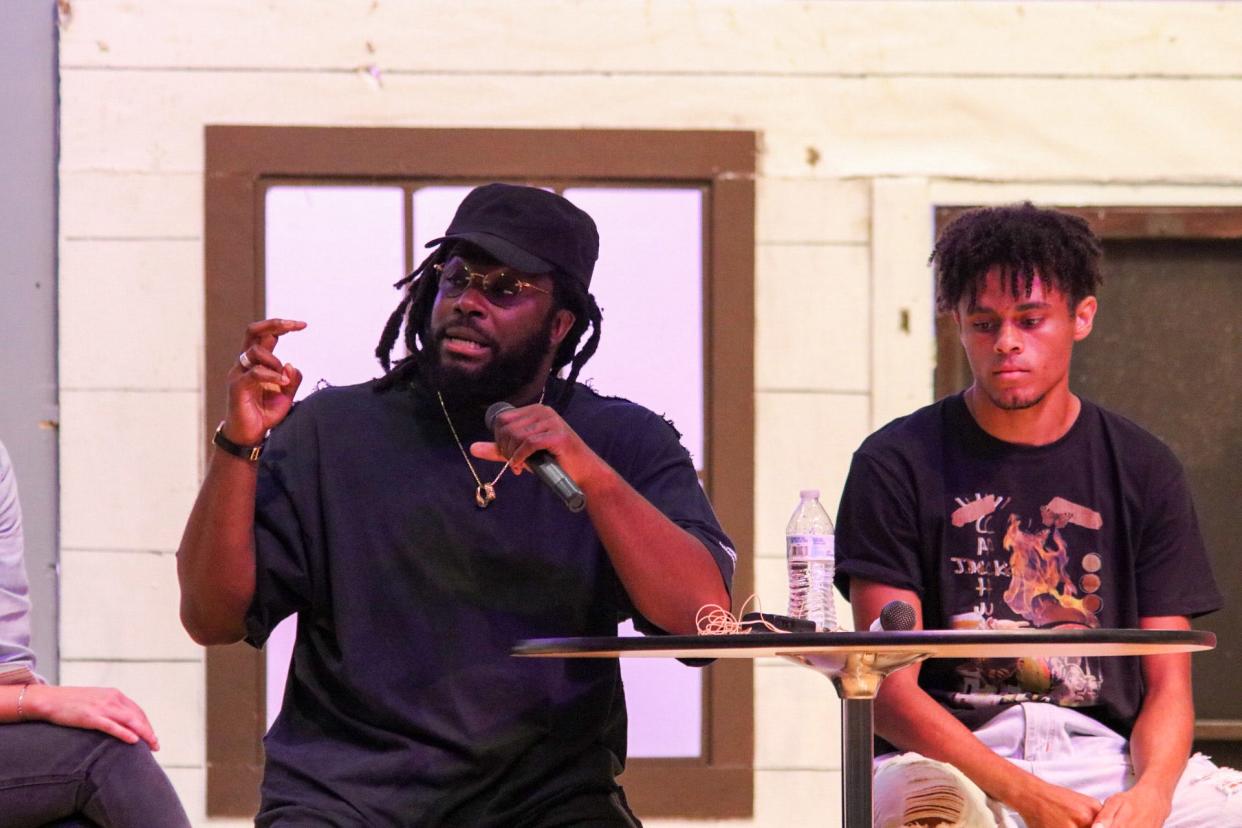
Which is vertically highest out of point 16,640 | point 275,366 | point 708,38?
point 708,38

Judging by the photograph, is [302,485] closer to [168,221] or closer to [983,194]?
[168,221]

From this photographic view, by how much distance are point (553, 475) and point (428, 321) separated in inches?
28.4

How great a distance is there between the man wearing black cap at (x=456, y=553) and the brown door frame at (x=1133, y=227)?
4.83 ft

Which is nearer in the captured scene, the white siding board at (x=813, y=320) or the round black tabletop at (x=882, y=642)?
the round black tabletop at (x=882, y=642)

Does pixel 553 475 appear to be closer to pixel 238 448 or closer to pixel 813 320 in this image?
pixel 238 448

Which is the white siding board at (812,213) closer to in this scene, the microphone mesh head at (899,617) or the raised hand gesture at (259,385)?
the raised hand gesture at (259,385)

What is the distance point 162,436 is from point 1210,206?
105 inches

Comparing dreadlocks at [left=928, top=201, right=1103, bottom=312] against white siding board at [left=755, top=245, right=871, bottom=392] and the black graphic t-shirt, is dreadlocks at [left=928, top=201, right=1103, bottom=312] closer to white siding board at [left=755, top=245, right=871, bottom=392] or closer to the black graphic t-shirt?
the black graphic t-shirt

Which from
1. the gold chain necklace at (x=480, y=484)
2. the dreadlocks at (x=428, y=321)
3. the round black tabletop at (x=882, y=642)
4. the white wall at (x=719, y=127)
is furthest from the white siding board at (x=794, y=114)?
the round black tabletop at (x=882, y=642)

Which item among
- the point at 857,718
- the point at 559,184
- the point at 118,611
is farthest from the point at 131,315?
the point at 857,718

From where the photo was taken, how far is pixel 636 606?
2.32m

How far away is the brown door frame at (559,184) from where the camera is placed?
377cm

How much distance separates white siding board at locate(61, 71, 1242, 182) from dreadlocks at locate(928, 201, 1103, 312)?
1065 millimetres

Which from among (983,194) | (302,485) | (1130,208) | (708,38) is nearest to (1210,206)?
(1130,208)
